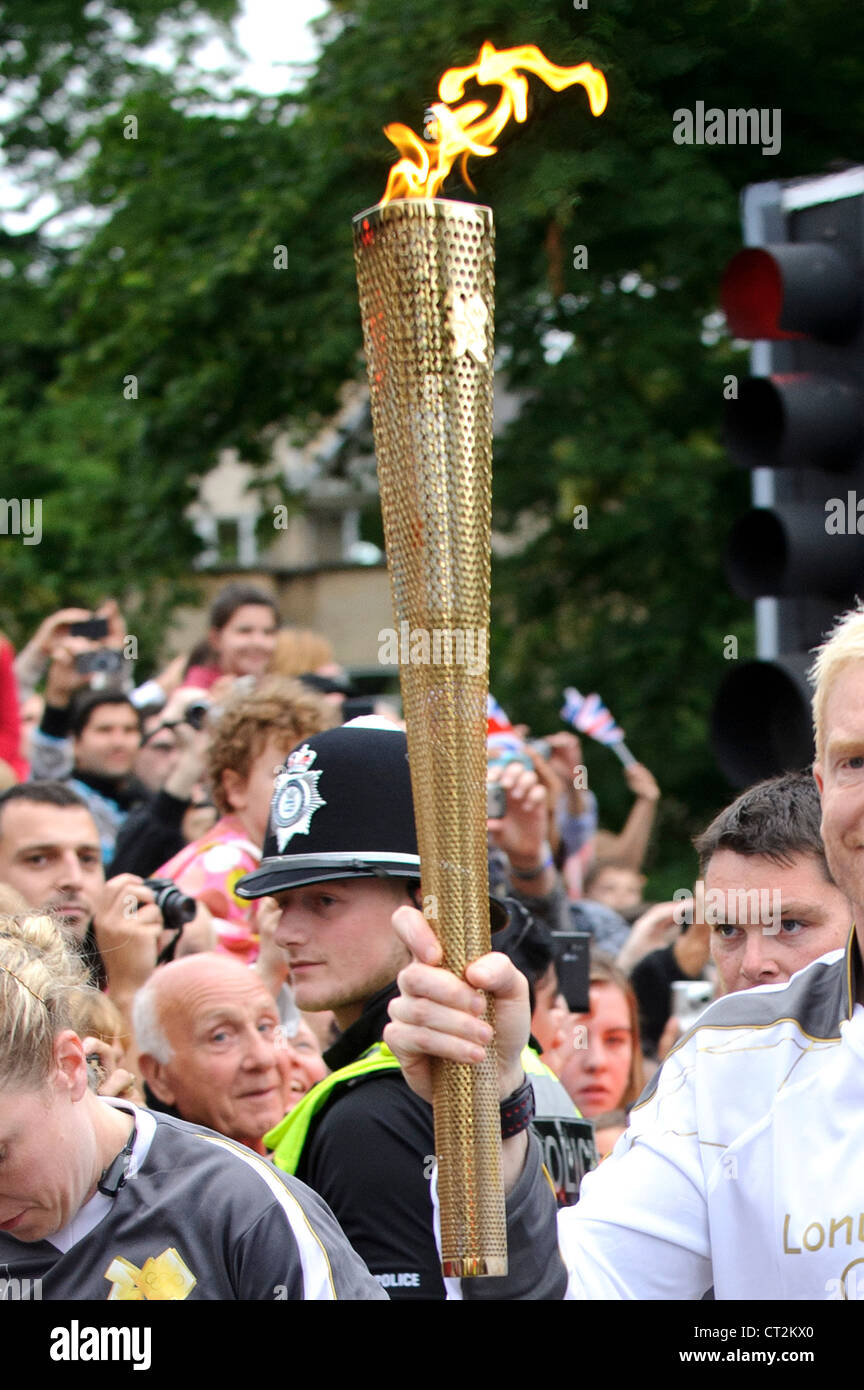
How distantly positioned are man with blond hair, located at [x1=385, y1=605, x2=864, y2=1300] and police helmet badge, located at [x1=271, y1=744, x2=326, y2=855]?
1.03 m

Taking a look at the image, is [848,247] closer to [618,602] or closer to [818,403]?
[818,403]

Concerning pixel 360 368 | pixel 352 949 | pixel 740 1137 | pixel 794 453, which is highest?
pixel 360 368

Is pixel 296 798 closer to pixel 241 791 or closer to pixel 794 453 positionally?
pixel 794 453

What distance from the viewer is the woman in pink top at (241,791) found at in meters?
4.79

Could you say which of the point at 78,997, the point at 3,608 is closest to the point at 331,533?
the point at 3,608

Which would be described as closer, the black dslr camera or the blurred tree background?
the black dslr camera

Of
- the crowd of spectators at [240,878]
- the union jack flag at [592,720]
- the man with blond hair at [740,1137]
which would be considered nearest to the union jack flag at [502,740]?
the crowd of spectators at [240,878]

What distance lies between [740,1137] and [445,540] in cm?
80

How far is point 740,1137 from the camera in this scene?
7.20 feet

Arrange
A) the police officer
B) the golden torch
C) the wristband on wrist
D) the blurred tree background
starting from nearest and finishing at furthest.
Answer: the golden torch, the wristband on wrist, the police officer, the blurred tree background

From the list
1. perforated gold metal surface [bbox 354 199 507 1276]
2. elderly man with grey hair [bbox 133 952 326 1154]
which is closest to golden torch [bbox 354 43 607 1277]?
perforated gold metal surface [bbox 354 199 507 1276]

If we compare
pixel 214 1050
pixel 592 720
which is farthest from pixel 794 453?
pixel 592 720

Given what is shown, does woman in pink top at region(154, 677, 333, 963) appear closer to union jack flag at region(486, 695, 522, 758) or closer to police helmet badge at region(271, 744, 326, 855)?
union jack flag at region(486, 695, 522, 758)

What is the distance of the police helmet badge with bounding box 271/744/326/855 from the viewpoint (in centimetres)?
323
